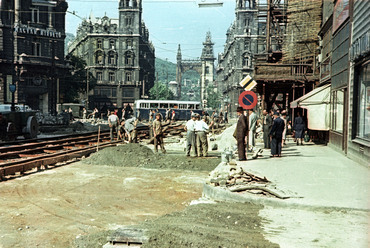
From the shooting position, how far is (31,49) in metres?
53.7

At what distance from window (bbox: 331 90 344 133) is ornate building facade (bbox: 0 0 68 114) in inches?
1559

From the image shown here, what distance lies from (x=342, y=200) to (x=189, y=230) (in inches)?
142

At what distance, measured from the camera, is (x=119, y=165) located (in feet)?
46.3

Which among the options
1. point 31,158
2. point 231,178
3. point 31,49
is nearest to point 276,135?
point 231,178

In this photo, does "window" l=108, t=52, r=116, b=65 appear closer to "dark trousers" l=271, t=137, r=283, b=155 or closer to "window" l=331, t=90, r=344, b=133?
"window" l=331, t=90, r=344, b=133

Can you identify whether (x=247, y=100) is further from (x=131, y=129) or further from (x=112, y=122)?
(x=112, y=122)

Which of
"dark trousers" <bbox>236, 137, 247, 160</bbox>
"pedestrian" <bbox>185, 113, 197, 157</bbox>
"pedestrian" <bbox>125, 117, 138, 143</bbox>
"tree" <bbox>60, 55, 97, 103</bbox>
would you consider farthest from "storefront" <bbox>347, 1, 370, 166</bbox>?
"tree" <bbox>60, 55, 97, 103</bbox>

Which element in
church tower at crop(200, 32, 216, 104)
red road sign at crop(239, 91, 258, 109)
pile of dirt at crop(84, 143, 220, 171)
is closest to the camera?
red road sign at crop(239, 91, 258, 109)

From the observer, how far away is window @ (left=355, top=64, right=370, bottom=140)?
1197 centimetres

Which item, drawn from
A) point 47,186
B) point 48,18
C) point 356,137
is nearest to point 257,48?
point 48,18

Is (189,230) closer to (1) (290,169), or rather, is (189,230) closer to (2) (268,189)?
(2) (268,189)

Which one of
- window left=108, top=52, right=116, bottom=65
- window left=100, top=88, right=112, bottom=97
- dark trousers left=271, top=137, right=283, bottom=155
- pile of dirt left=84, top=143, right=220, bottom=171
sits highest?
window left=108, top=52, right=116, bottom=65

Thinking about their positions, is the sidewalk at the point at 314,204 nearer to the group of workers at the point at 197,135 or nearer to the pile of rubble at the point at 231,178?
the pile of rubble at the point at 231,178

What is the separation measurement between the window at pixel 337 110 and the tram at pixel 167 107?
4011cm
